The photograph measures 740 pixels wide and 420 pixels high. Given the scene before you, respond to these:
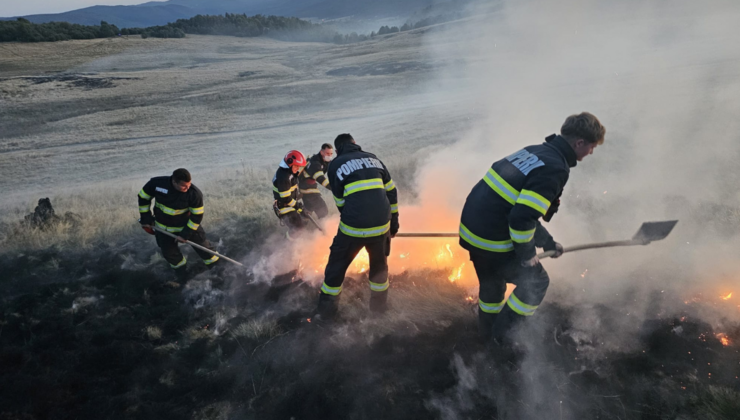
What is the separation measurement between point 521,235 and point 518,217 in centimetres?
18

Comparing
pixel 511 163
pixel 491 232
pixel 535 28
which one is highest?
pixel 535 28

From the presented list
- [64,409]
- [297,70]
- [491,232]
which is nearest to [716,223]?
[491,232]

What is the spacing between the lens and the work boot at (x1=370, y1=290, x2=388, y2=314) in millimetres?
4754

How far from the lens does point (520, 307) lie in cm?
378

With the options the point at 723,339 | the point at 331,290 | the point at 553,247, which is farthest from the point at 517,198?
the point at 723,339

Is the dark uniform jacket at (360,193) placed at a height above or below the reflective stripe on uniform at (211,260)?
above

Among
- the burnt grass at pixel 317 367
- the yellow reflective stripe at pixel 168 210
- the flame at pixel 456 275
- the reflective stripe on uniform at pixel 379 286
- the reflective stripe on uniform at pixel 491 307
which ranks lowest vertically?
the burnt grass at pixel 317 367

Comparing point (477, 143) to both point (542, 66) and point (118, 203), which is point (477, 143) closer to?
point (118, 203)

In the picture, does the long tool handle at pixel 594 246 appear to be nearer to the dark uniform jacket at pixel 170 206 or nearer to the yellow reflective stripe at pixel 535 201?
the yellow reflective stripe at pixel 535 201

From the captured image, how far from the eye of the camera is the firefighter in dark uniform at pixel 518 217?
126 inches

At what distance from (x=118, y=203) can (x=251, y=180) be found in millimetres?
3303

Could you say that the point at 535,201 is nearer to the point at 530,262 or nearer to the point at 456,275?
the point at 530,262

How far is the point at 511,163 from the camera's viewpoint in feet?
11.4

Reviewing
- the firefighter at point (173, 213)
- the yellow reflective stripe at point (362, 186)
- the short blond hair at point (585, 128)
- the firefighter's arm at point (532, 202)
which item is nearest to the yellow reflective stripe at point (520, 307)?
the firefighter's arm at point (532, 202)
